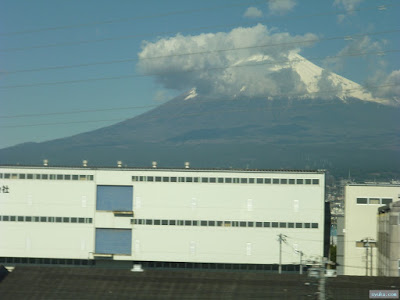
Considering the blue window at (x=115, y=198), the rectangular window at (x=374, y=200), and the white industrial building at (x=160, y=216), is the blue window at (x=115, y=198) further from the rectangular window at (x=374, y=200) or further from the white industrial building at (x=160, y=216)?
the rectangular window at (x=374, y=200)

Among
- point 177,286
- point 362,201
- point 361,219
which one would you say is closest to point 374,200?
point 362,201

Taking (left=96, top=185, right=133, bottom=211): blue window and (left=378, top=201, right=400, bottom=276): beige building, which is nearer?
(left=378, top=201, right=400, bottom=276): beige building

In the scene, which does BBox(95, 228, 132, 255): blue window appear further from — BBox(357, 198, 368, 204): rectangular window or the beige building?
the beige building

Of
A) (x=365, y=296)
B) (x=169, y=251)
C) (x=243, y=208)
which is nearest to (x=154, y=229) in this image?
(x=169, y=251)

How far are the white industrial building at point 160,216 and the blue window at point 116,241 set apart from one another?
12cm

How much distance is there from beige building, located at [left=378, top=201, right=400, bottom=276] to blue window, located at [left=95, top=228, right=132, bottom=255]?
29.0m

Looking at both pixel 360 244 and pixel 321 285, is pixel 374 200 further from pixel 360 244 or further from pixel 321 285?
pixel 321 285

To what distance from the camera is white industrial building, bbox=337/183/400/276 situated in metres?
76.3

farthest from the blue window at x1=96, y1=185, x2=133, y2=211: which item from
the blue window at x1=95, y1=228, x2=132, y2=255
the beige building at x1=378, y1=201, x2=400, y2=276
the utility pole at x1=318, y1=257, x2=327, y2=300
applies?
the utility pole at x1=318, y1=257, x2=327, y2=300

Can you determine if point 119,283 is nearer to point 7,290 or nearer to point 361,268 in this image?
point 7,290

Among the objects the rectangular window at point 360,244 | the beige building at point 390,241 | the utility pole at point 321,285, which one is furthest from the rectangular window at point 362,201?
the utility pole at point 321,285

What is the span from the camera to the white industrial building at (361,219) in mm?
76312

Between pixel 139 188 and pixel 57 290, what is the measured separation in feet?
126

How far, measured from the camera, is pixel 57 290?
43156mm
